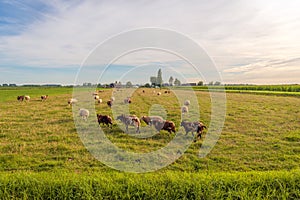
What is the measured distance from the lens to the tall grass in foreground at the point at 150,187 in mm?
4043

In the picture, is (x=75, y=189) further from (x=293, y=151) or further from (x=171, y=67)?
(x=293, y=151)

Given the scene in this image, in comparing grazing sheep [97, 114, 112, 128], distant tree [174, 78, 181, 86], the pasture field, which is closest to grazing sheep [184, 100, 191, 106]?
the pasture field

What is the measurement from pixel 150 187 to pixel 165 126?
4.78 metres

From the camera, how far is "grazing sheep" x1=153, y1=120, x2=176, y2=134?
8820 mm

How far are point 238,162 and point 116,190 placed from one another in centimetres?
419

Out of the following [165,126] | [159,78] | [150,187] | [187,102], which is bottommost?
[150,187]

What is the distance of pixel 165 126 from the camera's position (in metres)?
8.88

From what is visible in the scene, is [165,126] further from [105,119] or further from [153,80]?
[105,119]

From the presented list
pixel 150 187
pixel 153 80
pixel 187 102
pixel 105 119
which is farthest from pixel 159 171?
pixel 187 102

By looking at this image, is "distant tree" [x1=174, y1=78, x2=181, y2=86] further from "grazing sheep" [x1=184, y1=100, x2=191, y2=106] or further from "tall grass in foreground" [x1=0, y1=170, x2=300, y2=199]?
"grazing sheep" [x1=184, y1=100, x2=191, y2=106]

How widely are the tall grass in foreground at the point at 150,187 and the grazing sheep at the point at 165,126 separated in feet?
13.9

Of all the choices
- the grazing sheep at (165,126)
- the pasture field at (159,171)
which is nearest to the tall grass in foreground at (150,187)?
the pasture field at (159,171)

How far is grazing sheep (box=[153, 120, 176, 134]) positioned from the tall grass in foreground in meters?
4.22

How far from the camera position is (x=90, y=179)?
14.6ft
